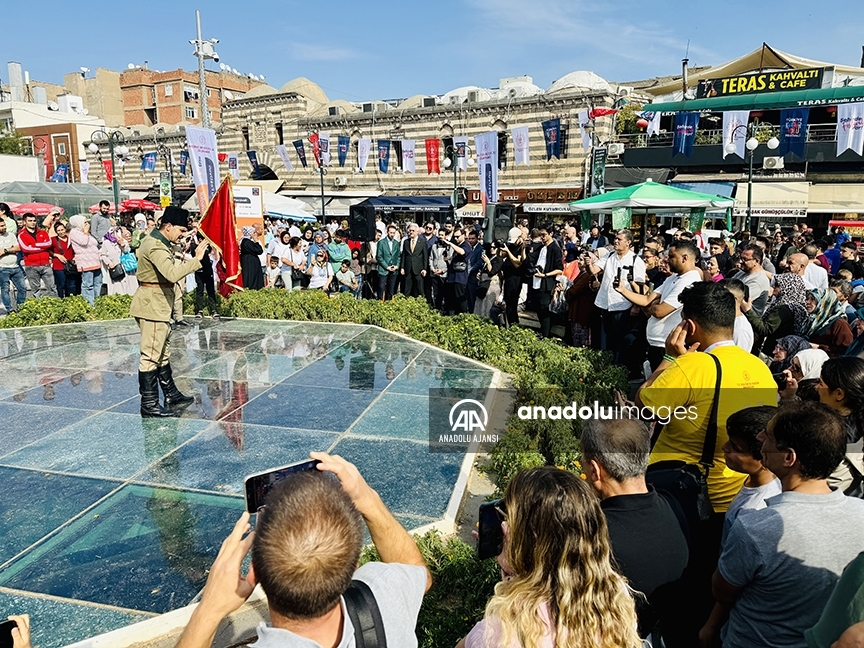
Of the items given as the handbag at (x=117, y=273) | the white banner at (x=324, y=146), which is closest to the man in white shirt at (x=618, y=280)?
the handbag at (x=117, y=273)

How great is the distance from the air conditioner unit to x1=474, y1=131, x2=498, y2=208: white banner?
9521 mm

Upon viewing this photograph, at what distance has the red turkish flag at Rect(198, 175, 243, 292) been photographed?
943 centimetres

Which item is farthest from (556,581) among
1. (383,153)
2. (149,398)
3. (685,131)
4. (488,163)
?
(383,153)

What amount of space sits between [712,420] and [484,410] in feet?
11.0

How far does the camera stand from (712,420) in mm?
3033

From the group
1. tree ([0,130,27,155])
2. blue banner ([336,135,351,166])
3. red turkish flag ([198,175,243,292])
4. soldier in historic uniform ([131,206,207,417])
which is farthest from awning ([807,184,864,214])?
tree ([0,130,27,155])

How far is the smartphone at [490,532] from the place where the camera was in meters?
1.92

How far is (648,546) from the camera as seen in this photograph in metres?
2.19

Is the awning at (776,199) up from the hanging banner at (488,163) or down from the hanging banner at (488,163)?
down

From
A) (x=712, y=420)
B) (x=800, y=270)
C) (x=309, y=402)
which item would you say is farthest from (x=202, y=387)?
(x=800, y=270)

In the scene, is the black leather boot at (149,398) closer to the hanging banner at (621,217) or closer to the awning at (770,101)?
the hanging banner at (621,217)

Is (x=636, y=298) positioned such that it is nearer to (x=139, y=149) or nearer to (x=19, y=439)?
(x=19, y=439)

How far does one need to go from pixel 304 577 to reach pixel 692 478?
1976mm

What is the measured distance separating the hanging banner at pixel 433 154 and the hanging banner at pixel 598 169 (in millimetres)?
8448
